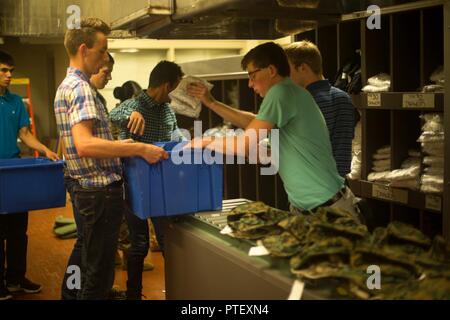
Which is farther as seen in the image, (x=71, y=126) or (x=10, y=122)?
(x=10, y=122)

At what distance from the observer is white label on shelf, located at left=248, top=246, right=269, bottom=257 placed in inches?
Answer: 71.9

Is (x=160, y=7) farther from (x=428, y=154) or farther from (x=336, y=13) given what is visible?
(x=428, y=154)

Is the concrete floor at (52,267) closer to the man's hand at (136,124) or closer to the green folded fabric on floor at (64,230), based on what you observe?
the green folded fabric on floor at (64,230)

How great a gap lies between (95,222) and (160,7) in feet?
3.38

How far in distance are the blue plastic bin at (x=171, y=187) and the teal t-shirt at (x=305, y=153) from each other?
1.27 ft

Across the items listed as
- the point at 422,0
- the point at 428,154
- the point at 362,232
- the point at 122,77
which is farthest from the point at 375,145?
the point at 122,77

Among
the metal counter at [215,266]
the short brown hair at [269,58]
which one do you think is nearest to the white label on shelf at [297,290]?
the metal counter at [215,266]

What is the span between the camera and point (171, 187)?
2.47 m

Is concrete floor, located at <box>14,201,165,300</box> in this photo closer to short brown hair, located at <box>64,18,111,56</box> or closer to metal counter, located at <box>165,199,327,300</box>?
metal counter, located at <box>165,199,327,300</box>

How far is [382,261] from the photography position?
1532mm

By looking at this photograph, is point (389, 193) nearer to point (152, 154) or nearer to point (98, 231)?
point (152, 154)

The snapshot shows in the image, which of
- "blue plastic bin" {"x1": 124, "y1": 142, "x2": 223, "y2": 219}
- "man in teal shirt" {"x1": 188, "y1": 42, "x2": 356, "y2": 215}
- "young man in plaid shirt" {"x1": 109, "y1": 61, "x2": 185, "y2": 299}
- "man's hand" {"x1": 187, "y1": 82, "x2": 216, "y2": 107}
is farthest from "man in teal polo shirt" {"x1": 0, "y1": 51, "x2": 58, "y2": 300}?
"man in teal shirt" {"x1": 188, "y1": 42, "x2": 356, "y2": 215}

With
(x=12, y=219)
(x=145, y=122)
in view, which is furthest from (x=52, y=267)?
(x=145, y=122)

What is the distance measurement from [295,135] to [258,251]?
25.6 inches
